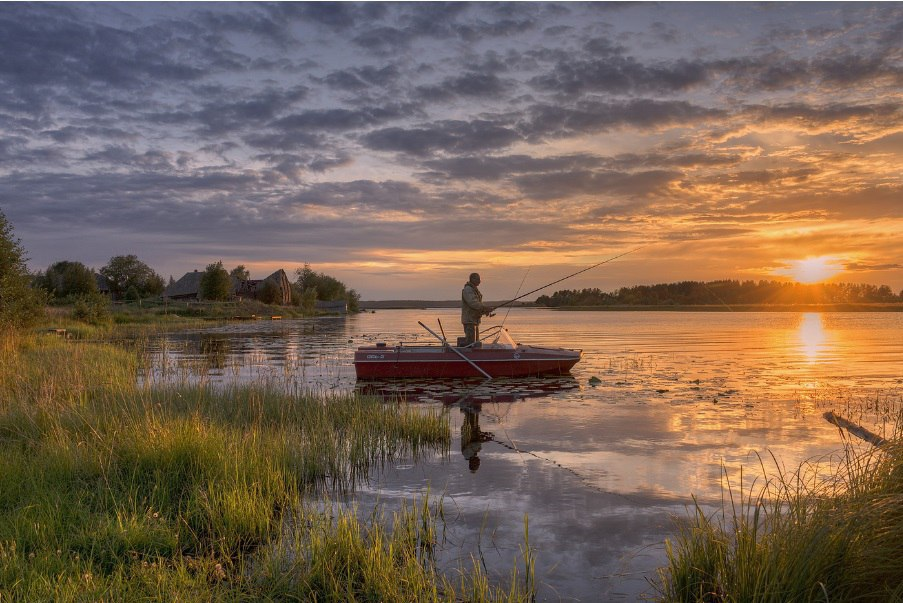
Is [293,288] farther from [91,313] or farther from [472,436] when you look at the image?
[472,436]

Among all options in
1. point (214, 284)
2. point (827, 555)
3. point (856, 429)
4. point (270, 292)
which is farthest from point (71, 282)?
point (827, 555)

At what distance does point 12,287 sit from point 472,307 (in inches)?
736

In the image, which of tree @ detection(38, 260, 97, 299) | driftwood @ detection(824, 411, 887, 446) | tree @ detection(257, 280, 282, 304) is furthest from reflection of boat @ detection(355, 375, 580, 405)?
tree @ detection(257, 280, 282, 304)

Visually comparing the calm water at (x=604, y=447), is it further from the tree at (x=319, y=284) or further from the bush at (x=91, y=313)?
the tree at (x=319, y=284)

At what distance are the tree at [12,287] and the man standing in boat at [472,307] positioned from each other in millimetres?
17065

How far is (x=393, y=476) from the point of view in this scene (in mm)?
9117

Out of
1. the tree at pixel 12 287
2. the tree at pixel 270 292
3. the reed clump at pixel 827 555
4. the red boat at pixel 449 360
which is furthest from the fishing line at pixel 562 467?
the tree at pixel 270 292

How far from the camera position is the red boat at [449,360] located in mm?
19547

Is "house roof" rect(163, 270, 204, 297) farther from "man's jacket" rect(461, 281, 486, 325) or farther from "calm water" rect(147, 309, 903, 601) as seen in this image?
"man's jacket" rect(461, 281, 486, 325)

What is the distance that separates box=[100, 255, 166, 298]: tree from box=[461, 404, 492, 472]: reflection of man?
3435 inches

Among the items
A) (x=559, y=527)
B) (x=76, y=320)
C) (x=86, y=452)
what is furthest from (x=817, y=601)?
(x=76, y=320)

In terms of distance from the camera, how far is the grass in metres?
4.96

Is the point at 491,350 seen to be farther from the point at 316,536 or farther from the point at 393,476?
the point at 316,536

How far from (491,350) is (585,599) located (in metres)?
14.4
